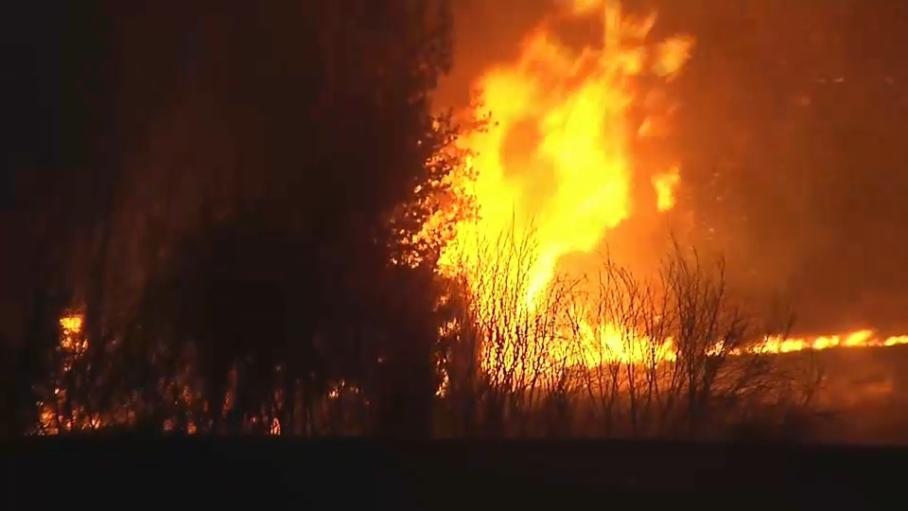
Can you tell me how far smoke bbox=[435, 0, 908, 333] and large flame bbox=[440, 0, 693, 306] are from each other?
0.79m

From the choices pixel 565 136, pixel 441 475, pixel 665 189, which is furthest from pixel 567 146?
pixel 441 475

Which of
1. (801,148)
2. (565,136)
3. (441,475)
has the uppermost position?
(801,148)

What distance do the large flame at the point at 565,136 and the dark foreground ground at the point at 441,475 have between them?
26.3ft

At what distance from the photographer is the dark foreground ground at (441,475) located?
770cm

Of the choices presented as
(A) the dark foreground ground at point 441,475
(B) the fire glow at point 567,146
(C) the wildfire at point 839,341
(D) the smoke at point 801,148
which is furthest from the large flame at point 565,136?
(A) the dark foreground ground at point 441,475

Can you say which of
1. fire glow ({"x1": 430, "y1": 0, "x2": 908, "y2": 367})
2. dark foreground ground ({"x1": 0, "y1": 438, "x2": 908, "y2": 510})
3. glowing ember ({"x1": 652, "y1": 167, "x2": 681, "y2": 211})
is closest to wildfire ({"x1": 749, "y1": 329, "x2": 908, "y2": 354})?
fire glow ({"x1": 430, "y1": 0, "x2": 908, "y2": 367})

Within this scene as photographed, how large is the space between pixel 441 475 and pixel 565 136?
1044 cm

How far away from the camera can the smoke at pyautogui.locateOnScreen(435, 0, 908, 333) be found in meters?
19.1

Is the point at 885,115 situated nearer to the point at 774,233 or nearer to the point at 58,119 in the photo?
the point at 774,233

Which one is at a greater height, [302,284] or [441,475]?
[302,284]

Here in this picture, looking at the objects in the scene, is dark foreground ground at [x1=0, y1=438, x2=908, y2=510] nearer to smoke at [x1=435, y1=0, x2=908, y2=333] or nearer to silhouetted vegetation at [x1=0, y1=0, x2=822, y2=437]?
silhouetted vegetation at [x1=0, y1=0, x2=822, y2=437]

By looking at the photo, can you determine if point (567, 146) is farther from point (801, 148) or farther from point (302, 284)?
point (302, 284)

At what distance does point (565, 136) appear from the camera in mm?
17891

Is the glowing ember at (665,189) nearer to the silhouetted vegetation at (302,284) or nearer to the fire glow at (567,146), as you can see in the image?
the fire glow at (567,146)
